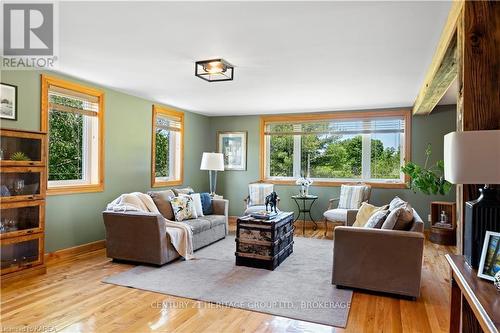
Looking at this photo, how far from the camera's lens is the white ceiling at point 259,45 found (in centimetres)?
231

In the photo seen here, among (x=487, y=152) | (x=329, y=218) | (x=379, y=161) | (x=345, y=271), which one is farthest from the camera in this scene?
(x=379, y=161)

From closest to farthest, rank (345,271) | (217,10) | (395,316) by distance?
(217,10) < (395,316) < (345,271)

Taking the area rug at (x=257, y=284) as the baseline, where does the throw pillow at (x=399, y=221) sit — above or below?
above

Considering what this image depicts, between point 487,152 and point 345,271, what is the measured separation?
6.32 ft

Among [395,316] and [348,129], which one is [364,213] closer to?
[395,316]

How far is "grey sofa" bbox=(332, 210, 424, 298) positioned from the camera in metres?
2.89

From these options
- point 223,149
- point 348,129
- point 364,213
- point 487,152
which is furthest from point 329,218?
point 487,152

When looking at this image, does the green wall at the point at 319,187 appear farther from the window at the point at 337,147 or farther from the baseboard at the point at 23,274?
the baseboard at the point at 23,274

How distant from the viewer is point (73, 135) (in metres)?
4.30

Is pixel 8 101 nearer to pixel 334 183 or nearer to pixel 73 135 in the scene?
pixel 73 135

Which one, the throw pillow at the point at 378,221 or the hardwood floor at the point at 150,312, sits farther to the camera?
the throw pillow at the point at 378,221

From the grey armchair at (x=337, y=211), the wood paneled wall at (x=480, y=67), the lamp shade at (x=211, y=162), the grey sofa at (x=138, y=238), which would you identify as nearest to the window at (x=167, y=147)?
the lamp shade at (x=211, y=162)

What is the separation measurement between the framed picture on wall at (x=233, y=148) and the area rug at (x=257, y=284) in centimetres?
293

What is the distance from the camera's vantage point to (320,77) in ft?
13.0
